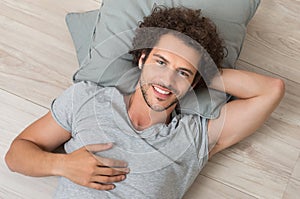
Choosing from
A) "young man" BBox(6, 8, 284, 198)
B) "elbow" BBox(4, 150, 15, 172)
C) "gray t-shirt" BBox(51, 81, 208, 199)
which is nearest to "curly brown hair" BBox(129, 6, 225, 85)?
"young man" BBox(6, 8, 284, 198)

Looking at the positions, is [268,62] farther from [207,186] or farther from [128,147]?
[128,147]

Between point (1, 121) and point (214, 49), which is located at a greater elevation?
point (214, 49)

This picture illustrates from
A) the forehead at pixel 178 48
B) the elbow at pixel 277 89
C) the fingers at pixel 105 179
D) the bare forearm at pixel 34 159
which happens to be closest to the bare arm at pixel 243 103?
the elbow at pixel 277 89

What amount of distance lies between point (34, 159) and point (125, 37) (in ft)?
1.14

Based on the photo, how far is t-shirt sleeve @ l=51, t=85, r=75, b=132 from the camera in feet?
3.42

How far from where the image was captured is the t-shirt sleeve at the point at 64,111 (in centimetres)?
104

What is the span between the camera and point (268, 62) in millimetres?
1301

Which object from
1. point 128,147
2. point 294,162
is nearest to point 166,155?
point 128,147

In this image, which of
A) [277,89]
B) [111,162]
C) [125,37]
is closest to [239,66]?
[277,89]

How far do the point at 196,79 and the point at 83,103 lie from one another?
0.25 m

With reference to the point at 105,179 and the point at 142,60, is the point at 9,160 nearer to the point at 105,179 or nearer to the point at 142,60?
the point at 105,179

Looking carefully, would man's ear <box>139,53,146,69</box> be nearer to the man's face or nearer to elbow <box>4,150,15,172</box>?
the man's face

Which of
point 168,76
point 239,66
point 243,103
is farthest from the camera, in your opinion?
point 239,66

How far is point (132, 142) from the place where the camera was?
1021mm
